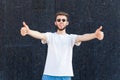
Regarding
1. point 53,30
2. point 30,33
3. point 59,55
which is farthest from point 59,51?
A: point 53,30

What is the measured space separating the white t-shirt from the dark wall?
1.69 metres

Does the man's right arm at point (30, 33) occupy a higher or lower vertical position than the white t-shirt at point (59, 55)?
higher

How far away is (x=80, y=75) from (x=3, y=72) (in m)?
1.45

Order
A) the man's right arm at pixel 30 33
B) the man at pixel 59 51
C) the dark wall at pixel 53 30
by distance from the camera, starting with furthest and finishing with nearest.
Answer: the dark wall at pixel 53 30
the man at pixel 59 51
the man's right arm at pixel 30 33

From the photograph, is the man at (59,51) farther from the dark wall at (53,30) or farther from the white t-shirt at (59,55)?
the dark wall at (53,30)

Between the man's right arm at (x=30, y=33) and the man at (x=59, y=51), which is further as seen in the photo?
the man at (x=59, y=51)

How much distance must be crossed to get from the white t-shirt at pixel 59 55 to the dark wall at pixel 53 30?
169 cm

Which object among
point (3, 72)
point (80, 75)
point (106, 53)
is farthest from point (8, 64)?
point (106, 53)

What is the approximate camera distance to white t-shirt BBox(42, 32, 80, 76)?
5449 mm

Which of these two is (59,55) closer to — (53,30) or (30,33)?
(30,33)

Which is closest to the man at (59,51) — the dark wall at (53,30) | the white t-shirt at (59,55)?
the white t-shirt at (59,55)

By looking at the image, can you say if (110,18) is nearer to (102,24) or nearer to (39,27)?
(102,24)

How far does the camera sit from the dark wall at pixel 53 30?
7.22m

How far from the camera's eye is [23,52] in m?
7.26
